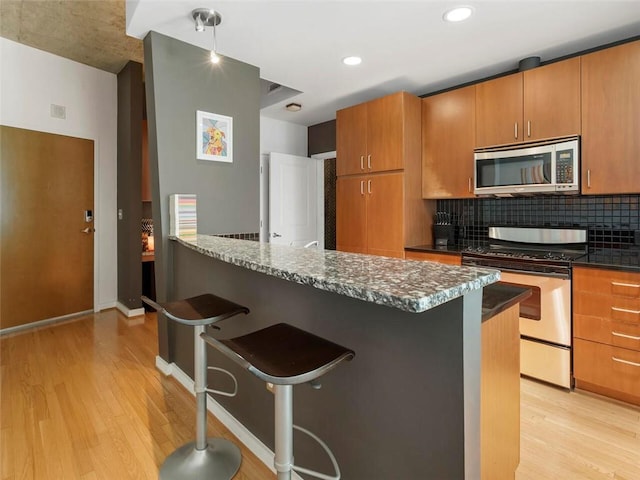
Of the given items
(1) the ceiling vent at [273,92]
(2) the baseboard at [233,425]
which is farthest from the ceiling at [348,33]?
(2) the baseboard at [233,425]

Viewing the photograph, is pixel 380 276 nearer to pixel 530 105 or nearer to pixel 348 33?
pixel 348 33

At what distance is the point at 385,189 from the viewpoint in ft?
11.2

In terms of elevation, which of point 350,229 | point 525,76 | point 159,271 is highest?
point 525,76

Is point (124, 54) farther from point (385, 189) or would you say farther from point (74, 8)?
point (385, 189)

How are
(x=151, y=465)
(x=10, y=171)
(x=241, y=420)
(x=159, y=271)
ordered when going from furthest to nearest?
1. (x=10, y=171)
2. (x=159, y=271)
3. (x=241, y=420)
4. (x=151, y=465)

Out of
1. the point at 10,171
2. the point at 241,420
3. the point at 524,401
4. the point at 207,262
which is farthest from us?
the point at 10,171

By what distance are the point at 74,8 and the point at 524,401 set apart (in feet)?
14.4

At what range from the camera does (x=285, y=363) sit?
1001 millimetres

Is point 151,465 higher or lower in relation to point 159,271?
lower

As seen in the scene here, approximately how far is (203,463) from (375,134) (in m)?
2.97

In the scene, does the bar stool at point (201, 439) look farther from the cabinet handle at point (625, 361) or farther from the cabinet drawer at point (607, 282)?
the cabinet handle at point (625, 361)

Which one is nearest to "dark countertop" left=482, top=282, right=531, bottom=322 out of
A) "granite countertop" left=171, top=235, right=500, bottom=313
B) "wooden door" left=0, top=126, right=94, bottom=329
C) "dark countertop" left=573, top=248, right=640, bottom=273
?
"granite countertop" left=171, top=235, right=500, bottom=313

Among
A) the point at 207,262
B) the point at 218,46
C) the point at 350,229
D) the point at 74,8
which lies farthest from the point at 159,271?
the point at 74,8

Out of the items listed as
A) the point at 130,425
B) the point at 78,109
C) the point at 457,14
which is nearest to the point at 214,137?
the point at 457,14
